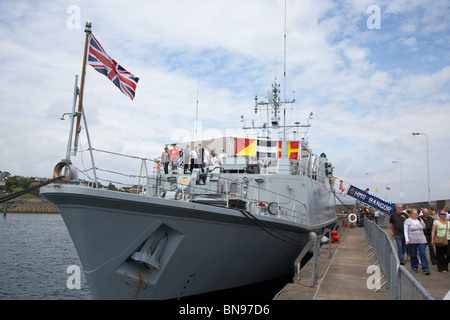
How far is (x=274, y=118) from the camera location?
1798 cm

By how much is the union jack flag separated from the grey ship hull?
7.42ft

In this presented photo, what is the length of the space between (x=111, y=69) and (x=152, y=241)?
3365 millimetres

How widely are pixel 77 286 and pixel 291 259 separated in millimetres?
7498

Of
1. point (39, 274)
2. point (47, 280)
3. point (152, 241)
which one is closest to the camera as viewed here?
point (152, 241)

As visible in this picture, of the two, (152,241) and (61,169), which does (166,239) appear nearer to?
(152,241)

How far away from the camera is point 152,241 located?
6.63 metres

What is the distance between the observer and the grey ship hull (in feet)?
19.7

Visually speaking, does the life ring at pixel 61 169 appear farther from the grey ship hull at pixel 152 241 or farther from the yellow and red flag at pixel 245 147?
the yellow and red flag at pixel 245 147
